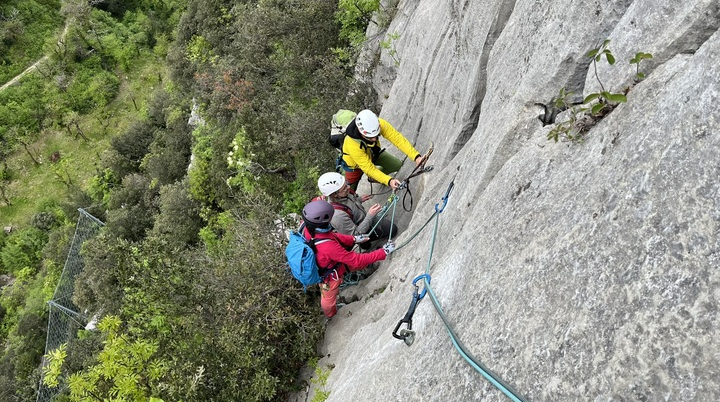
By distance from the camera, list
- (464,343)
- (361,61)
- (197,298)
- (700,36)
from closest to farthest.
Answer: (700,36) → (464,343) → (197,298) → (361,61)

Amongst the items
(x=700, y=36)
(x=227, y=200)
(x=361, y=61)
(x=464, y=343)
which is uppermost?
(x=700, y=36)

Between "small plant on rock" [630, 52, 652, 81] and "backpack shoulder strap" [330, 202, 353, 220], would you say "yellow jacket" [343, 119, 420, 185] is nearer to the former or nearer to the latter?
"backpack shoulder strap" [330, 202, 353, 220]

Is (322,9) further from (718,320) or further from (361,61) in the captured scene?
(718,320)

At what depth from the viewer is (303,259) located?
6578mm

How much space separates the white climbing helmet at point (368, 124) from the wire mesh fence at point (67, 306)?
17.8m

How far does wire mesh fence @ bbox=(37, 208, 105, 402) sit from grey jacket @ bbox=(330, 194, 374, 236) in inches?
658

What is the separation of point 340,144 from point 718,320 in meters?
7.11

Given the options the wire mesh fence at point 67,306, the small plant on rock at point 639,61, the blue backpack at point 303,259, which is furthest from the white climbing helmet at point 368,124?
the wire mesh fence at point 67,306

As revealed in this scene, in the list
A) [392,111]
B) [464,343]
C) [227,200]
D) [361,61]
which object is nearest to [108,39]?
[227,200]

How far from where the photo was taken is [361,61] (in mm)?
13062

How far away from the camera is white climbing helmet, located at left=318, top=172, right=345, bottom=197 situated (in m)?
7.64

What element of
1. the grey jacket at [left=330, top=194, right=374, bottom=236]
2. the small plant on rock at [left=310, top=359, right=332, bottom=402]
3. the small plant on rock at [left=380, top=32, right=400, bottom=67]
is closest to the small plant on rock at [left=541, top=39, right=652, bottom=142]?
the grey jacket at [left=330, top=194, right=374, bottom=236]

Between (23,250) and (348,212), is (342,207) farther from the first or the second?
(23,250)

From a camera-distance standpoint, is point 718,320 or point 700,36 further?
point 700,36
